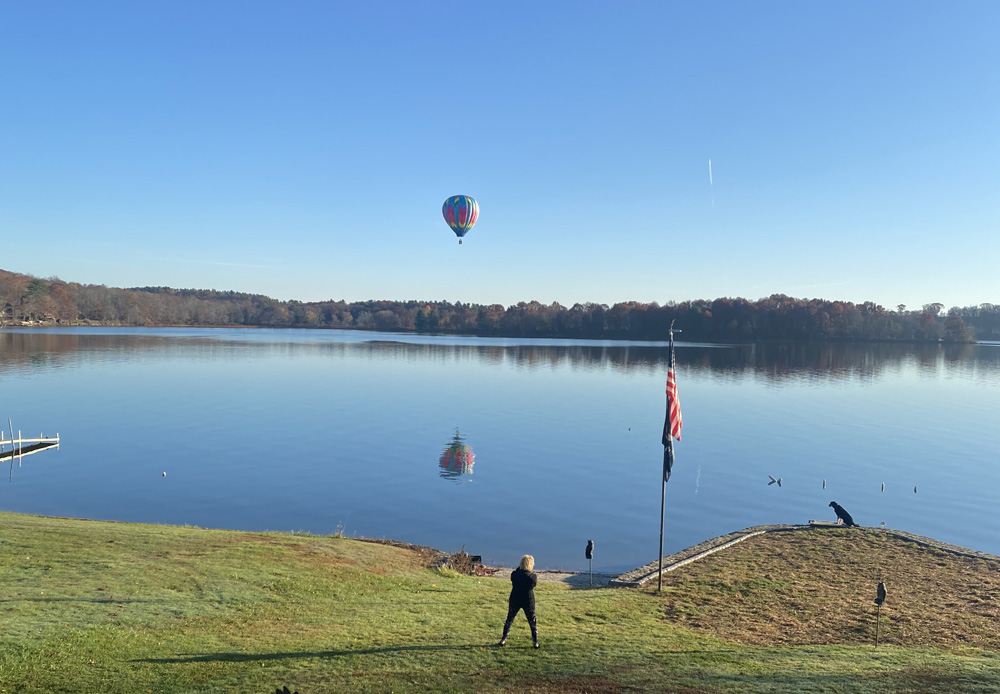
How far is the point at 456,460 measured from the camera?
39.9 metres

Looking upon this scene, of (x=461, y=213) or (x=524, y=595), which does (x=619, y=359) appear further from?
(x=524, y=595)

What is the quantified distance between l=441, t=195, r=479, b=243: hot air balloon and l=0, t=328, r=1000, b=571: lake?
54.8ft

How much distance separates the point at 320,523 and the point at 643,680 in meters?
19.5

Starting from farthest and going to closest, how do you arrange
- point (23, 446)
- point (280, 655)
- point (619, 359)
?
point (619, 359), point (23, 446), point (280, 655)

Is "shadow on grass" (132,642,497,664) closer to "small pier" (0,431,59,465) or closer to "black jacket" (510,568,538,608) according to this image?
"black jacket" (510,568,538,608)

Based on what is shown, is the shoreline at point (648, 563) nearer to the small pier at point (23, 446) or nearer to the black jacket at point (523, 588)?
the black jacket at point (523, 588)

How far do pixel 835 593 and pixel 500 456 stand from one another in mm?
24591

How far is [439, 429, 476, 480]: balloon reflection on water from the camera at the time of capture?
37281mm

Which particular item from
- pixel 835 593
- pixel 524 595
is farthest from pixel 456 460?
pixel 524 595

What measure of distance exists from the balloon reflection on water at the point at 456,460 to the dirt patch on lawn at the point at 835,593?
17.0 metres

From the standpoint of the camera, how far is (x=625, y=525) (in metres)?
29.2

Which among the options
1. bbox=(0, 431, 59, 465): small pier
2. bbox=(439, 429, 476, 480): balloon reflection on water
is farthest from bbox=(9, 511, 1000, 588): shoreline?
bbox=(0, 431, 59, 465): small pier

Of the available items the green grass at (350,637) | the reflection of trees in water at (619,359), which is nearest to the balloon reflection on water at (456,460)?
the green grass at (350,637)

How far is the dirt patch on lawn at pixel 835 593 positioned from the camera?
15555 millimetres
